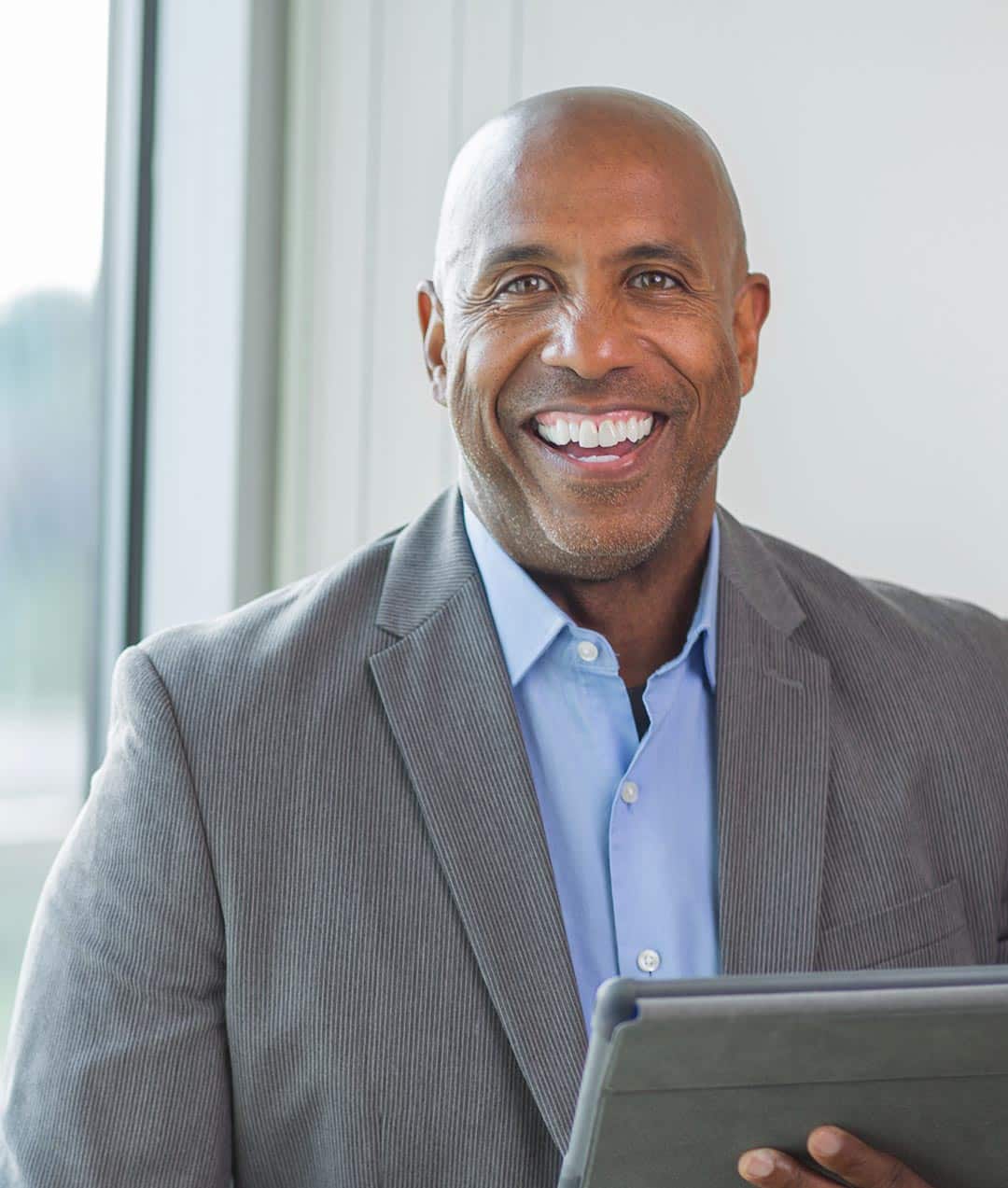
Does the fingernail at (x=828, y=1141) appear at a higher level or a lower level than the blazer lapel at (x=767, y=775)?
lower

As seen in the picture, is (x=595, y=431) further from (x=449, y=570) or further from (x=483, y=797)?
(x=483, y=797)

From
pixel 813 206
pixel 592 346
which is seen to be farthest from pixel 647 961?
pixel 813 206

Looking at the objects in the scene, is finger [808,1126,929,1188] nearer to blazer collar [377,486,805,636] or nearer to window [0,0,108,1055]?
blazer collar [377,486,805,636]

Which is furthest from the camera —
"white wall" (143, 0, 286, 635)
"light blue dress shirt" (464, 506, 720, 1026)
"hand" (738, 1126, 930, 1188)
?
"white wall" (143, 0, 286, 635)

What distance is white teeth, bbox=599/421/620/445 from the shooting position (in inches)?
54.5

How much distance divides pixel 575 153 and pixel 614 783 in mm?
591

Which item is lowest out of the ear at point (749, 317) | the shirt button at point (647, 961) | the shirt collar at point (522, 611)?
the shirt button at point (647, 961)

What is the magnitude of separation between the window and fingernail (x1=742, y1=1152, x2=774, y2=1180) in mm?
1366

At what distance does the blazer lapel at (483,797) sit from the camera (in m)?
1.25

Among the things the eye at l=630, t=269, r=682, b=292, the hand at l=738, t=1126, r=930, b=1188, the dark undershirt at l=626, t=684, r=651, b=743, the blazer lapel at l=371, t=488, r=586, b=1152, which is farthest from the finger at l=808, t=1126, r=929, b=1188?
the eye at l=630, t=269, r=682, b=292

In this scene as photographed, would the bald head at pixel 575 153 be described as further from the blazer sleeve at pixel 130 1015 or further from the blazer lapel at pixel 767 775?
the blazer sleeve at pixel 130 1015

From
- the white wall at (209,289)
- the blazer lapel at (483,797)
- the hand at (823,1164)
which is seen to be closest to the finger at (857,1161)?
the hand at (823,1164)

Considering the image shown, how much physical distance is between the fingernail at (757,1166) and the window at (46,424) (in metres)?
1.37

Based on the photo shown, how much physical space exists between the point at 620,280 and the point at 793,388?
1.86 feet
